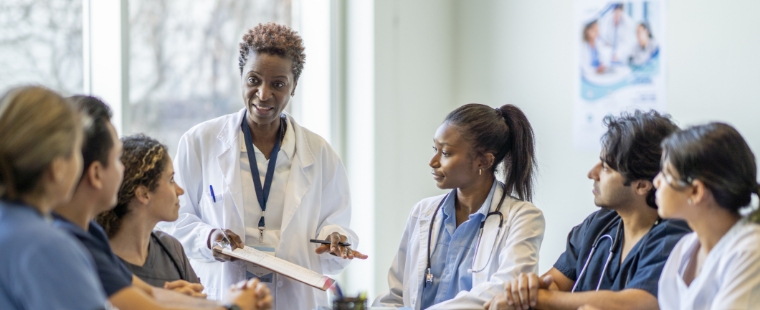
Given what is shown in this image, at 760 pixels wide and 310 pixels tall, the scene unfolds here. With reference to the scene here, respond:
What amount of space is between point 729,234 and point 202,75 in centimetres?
259

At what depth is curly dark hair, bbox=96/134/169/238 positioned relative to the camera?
2.11 metres

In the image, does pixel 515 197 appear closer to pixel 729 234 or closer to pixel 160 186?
pixel 729 234

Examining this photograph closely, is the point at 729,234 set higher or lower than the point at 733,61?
lower

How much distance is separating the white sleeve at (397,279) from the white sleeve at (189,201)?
633 mm

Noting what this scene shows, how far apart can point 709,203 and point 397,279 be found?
3.89ft

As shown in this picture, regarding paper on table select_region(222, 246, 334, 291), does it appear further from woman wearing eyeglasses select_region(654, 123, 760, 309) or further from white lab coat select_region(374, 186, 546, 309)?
woman wearing eyeglasses select_region(654, 123, 760, 309)

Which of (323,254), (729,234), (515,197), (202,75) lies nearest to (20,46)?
(202,75)

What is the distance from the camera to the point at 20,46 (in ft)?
9.52

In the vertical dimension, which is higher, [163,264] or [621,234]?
[621,234]

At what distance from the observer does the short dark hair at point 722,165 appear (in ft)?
6.08

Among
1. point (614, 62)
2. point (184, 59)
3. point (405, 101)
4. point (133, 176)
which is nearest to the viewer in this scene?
point (133, 176)

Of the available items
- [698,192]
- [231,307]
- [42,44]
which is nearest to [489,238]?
[698,192]

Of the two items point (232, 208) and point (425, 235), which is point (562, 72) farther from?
point (232, 208)

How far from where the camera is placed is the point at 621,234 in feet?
7.52
